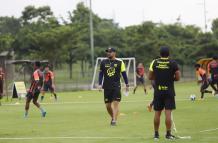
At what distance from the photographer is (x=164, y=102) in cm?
1392

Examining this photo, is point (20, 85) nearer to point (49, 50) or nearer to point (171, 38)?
point (49, 50)

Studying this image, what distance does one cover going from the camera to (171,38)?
72.2m

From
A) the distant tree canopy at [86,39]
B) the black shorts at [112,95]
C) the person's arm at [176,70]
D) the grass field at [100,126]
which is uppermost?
the distant tree canopy at [86,39]

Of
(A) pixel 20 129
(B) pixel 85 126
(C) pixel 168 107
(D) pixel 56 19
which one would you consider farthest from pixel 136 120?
(D) pixel 56 19

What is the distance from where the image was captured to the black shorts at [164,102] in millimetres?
13773

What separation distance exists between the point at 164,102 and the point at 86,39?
55926 millimetres

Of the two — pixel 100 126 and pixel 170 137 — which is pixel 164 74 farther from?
pixel 100 126

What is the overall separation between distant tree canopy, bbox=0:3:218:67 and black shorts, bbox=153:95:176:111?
45.1 m

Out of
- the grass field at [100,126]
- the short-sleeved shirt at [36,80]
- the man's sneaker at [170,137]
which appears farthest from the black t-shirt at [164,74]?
the short-sleeved shirt at [36,80]

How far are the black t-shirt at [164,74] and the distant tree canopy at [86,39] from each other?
45.2m

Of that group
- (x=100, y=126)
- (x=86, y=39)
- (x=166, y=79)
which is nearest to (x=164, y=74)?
(x=166, y=79)

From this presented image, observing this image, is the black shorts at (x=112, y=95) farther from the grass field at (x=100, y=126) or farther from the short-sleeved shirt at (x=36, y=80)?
the short-sleeved shirt at (x=36, y=80)

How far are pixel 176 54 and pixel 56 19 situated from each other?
13.4m

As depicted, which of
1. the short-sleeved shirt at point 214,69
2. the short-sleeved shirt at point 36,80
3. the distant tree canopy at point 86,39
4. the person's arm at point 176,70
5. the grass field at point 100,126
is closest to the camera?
the person's arm at point 176,70
